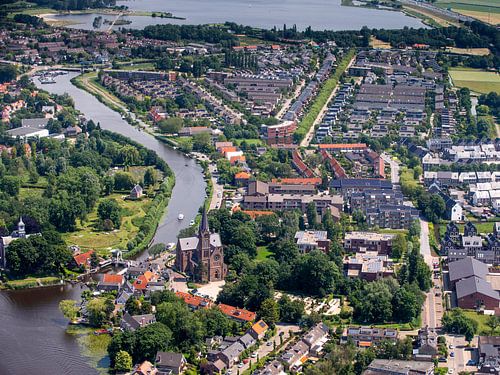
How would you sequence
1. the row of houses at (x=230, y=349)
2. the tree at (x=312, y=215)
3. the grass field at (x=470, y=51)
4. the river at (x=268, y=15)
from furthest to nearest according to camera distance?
the river at (x=268, y=15), the grass field at (x=470, y=51), the tree at (x=312, y=215), the row of houses at (x=230, y=349)

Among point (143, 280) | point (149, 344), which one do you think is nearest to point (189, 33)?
point (143, 280)

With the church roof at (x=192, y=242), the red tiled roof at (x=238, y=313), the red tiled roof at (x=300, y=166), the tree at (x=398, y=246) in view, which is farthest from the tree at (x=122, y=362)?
the red tiled roof at (x=300, y=166)

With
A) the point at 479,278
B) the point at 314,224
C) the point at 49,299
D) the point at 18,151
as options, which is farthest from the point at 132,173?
the point at 479,278

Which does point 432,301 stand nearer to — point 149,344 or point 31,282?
point 149,344

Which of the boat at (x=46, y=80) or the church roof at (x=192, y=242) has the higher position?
the church roof at (x=192, y=242)

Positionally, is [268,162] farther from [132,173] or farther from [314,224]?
[314,224]

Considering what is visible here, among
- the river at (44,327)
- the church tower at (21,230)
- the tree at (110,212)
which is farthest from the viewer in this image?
the tree at (110,212)

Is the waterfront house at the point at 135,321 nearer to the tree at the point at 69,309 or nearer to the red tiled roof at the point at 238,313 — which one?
the tree at the point at 69,309

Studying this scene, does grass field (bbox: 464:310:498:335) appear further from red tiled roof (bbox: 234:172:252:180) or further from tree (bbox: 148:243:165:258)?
red tiled roof (bbox: 234:172:252:180)
